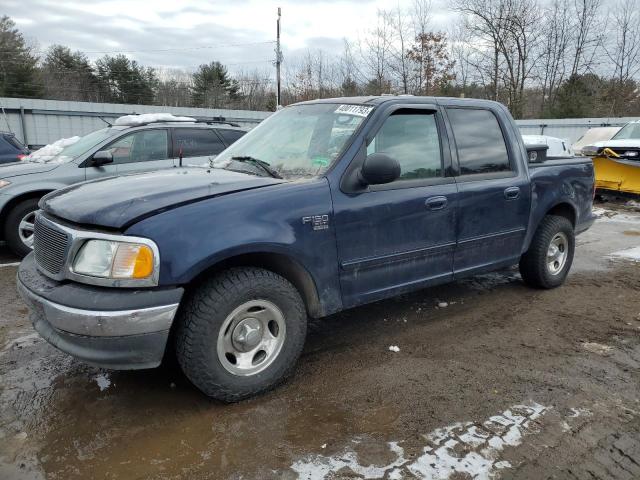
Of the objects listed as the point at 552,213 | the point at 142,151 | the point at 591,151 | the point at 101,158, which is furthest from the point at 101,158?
the point at 591,151

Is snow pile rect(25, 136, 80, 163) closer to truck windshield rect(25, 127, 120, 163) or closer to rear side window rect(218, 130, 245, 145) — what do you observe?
truck windshield rect(25, 127, 120, 163)

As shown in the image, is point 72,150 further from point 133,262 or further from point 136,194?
point 133,262

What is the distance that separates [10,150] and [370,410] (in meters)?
10.4

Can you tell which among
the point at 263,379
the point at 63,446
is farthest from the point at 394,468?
the point at 63,446

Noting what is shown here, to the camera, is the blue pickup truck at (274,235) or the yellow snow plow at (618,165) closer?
the blue pickup truck at (274,235)

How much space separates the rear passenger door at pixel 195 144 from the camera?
723 centimetres

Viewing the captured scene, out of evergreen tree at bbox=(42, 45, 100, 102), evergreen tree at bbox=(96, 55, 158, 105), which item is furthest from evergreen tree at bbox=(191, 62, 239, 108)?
evergreen tree at bbox=(42, 45, 100, 102)

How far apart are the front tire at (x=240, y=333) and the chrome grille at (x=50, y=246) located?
75cm

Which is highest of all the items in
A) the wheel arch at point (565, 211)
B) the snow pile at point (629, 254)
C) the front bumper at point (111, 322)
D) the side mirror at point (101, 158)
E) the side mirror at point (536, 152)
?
the side mirror at point (536, 152)

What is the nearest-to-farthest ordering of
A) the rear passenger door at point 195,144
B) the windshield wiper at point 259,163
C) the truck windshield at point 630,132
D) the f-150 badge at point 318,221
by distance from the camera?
the f-150 badge at point 318,221 < the windshield wiper at point 259,163 < the rear passenger door at point 195,144 < the truck windshield at point 630,132

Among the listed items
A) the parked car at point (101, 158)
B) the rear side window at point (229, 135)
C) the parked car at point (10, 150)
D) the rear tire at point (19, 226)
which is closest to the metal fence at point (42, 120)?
the parked car at point (10, 150)

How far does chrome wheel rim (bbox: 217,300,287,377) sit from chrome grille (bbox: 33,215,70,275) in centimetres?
98

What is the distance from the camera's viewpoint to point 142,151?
22.8 ft

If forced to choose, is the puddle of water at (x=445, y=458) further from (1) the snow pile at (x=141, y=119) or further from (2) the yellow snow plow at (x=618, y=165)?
(2) the yellow snow plow at (x=618, y=165)
